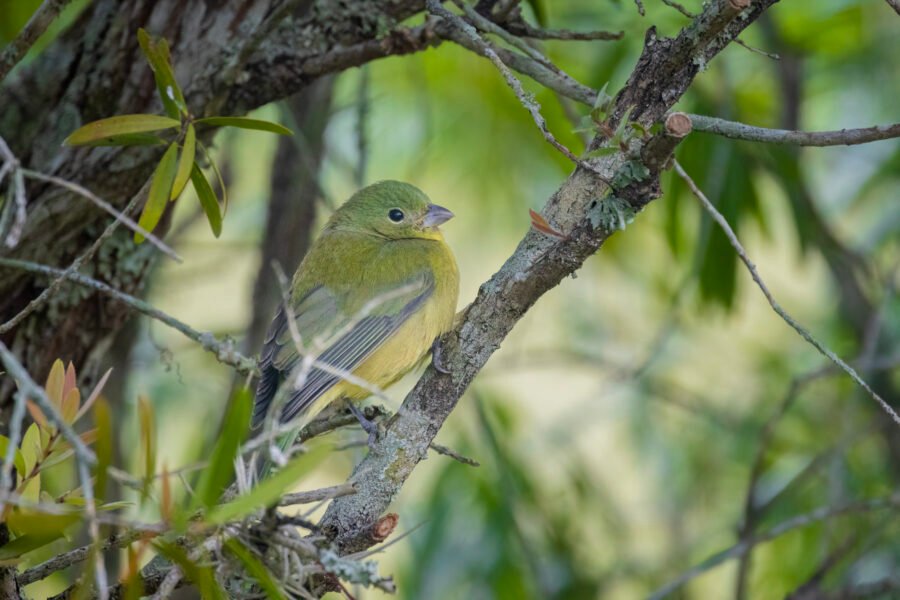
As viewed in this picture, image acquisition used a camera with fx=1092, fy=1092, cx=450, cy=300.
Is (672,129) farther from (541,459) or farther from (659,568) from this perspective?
(541,459)

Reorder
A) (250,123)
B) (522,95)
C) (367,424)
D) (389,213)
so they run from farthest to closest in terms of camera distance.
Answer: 1. (389,213)
2. (367,424)
3. (250,123)
4. (522,95)

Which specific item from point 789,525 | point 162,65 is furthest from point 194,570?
point 789,525

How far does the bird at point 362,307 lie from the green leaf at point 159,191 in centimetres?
104

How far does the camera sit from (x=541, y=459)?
5898mm

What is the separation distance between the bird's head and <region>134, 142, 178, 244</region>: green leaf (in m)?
1.98

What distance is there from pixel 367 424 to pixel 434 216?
1510mm

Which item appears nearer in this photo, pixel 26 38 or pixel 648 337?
pixel 26 38

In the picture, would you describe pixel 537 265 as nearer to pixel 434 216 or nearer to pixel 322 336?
pixel 322 336

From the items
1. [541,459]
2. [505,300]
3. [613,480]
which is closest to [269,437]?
[505,300]

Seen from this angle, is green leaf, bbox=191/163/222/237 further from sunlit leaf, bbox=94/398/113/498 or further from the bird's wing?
Answer: the bird's wing

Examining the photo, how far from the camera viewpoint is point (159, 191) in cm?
243

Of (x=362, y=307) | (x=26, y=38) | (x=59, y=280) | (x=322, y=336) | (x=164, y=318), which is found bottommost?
(x=59, y=280)

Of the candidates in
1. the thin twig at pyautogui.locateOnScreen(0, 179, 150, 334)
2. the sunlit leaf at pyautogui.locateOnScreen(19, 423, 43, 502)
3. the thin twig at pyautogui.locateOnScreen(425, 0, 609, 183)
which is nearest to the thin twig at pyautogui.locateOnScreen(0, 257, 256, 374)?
the thin twig at pyautogui.locateOnScreen(0, 179, 150, 334)

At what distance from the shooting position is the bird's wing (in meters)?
3.57
